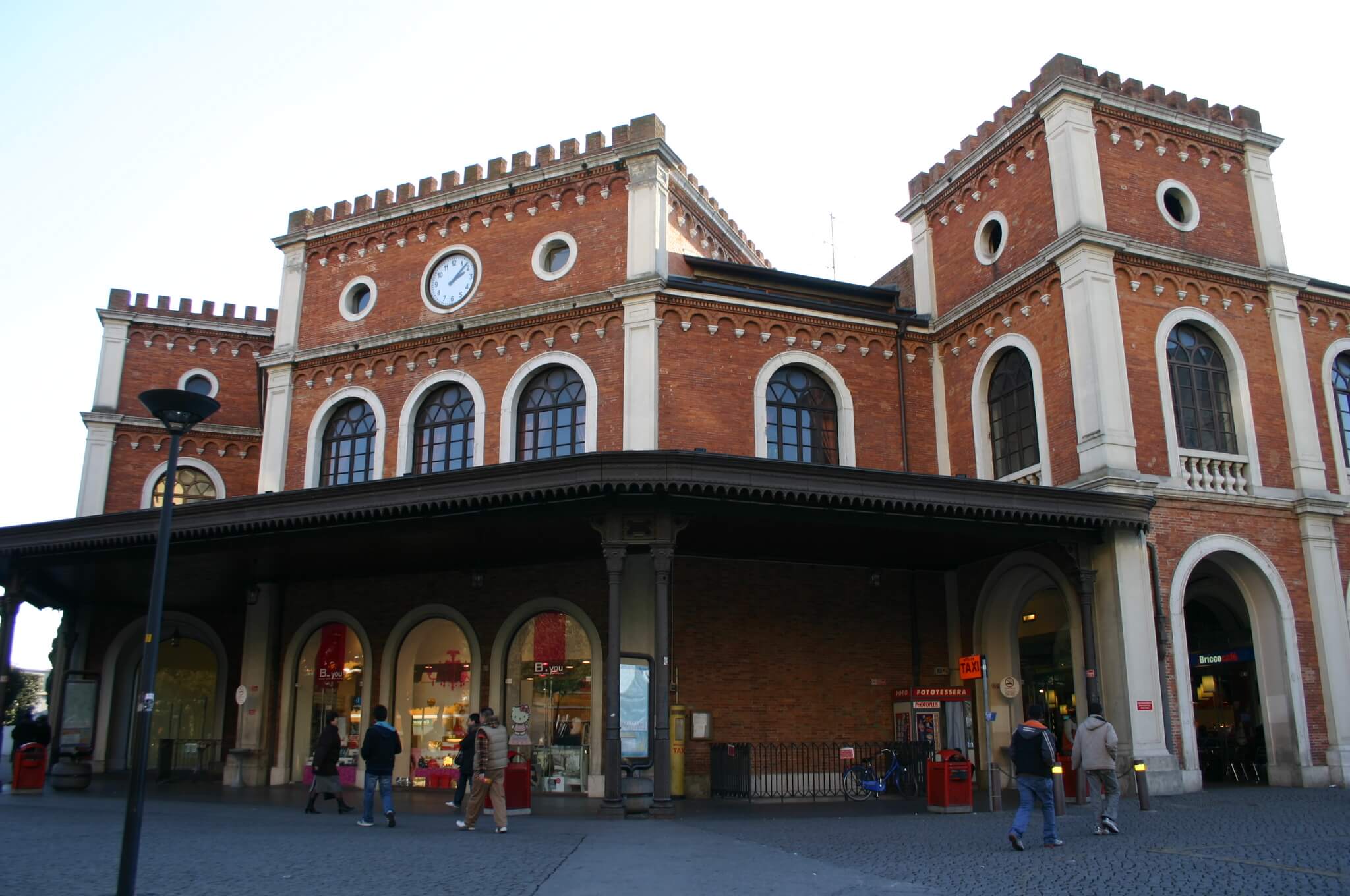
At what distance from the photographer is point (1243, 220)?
19.8m

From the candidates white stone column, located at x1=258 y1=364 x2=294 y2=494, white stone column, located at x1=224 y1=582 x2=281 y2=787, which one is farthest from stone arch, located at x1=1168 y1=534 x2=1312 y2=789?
white stone column, located at x1=258 y1=364 x2=294 y2=494

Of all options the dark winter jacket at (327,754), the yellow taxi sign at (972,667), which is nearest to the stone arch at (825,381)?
the yellow taxi sign at (972,667)

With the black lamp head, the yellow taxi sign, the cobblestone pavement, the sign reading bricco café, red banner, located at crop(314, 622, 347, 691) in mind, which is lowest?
the cobblestone pavement

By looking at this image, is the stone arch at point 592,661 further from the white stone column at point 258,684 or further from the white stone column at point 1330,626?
the white stone column at point 1330,626

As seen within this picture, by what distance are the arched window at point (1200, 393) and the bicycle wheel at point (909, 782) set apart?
7.13 metres

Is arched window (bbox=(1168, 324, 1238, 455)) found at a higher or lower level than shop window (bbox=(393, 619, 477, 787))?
higher

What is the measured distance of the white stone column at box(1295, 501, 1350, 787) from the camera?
667 inches

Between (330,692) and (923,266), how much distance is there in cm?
1491

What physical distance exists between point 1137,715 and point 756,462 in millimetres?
6990

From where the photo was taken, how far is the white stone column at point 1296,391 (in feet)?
60.0

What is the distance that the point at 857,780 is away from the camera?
1717 cm

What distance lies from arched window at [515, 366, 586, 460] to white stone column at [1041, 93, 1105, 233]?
910cm

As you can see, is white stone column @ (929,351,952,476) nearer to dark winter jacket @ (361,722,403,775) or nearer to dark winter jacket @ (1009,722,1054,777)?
dark winter jacket @ (1009,722,1054,777)

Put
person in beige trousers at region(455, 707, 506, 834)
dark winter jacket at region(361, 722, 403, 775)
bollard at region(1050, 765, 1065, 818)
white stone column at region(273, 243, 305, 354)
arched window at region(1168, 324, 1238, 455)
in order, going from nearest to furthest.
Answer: bollard at region(1050, 765, 1065, 818), person in beige trousers at region(455, 707, 506, 834), dark winter jacket at region(361, 722, 403, 775), arched window at region(1168, 324, 1238, 455), white stone column at region(273, 243, 305, 354)
